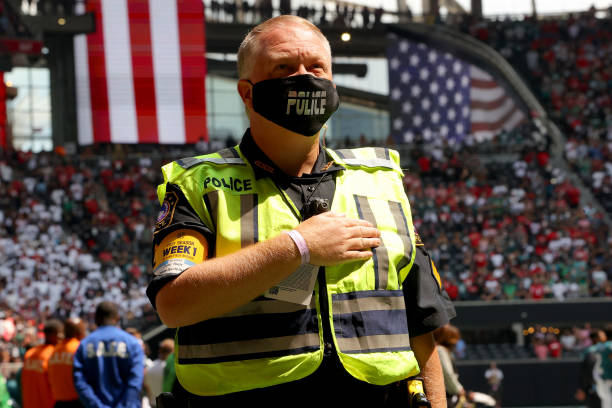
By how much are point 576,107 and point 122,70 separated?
14839 millimetres

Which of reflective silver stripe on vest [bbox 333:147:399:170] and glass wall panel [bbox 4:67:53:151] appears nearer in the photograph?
reflective silver stripe on vest [bbox 333:147:399:170]

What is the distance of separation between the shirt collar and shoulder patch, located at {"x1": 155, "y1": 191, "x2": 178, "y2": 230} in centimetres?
24

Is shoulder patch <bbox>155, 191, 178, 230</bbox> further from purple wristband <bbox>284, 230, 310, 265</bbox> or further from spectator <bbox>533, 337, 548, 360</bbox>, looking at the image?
spectator <bbox>533, 337, 548, 360</bbox>

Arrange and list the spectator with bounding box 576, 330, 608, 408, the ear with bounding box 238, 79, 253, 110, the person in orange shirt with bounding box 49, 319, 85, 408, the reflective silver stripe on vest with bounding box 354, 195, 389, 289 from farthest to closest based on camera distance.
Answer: the spectator with bounding box 576, 330, 608, 408 → the person in orange shirt with bounding box 49, 319, 85, 408 → the ear with bounding box 238, 79, 253, 110 → the reflective silver stripe on vest with bounding box 354, 195, 389, 289

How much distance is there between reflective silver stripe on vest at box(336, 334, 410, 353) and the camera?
95.8 inches

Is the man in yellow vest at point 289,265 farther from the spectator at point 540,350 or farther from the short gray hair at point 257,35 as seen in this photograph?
the spectator at point 540,350

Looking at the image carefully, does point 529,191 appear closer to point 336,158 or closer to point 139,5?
point 139,5

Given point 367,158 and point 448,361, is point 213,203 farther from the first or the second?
point 448,361

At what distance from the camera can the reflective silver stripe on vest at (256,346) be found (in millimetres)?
2379

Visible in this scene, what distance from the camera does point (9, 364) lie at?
40.1 feet

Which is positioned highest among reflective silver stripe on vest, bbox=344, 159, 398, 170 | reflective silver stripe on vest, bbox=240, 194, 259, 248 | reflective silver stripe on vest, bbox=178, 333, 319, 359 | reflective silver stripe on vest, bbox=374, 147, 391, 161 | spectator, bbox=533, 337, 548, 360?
reflective silver stripe on vest, bbox=374, 147, 391, 161

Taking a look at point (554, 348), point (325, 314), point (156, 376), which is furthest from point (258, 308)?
point (554, 348)

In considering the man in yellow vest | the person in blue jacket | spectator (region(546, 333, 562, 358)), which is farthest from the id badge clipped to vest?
spectator (region(546, 333, 562, 358))

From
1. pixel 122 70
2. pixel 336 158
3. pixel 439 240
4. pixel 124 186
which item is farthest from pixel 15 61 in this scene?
pixel 336 158
